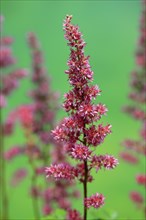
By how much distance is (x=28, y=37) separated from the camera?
13.0 meters

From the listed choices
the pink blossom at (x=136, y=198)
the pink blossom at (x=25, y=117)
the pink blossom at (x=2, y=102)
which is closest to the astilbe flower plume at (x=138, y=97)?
the pink blossom at (x=136, y=198)

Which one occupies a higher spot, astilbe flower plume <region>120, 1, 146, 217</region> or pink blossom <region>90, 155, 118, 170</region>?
astilbe flower plume <region>120, 1, 146, 217</region>

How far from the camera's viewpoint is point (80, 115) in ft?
19.0

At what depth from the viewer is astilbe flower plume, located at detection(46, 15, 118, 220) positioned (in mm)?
5758

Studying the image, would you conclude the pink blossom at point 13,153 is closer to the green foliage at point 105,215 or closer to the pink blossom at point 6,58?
the pink blossom at point 6,58

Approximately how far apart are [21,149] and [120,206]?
24.2 feet

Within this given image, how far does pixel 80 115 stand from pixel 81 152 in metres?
0.35

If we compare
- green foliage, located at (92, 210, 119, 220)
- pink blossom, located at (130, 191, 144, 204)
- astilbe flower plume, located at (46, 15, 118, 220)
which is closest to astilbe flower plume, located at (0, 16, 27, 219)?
pink blossom, located at (130, 191, 144, 204)

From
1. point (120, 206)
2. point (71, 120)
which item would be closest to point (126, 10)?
point (120, 206)

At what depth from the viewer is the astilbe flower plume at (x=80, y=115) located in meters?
5.76

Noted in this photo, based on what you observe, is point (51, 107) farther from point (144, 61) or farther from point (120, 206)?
point (120, 206)

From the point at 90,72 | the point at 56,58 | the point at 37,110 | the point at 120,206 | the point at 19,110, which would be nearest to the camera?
the point at 90,72

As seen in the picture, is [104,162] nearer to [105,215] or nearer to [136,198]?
[105,215]

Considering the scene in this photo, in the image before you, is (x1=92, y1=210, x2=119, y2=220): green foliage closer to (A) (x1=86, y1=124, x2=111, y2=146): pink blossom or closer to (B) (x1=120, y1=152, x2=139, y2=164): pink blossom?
(A) (x1=86, y1=124, x2=111, y2=146): pink blossom
